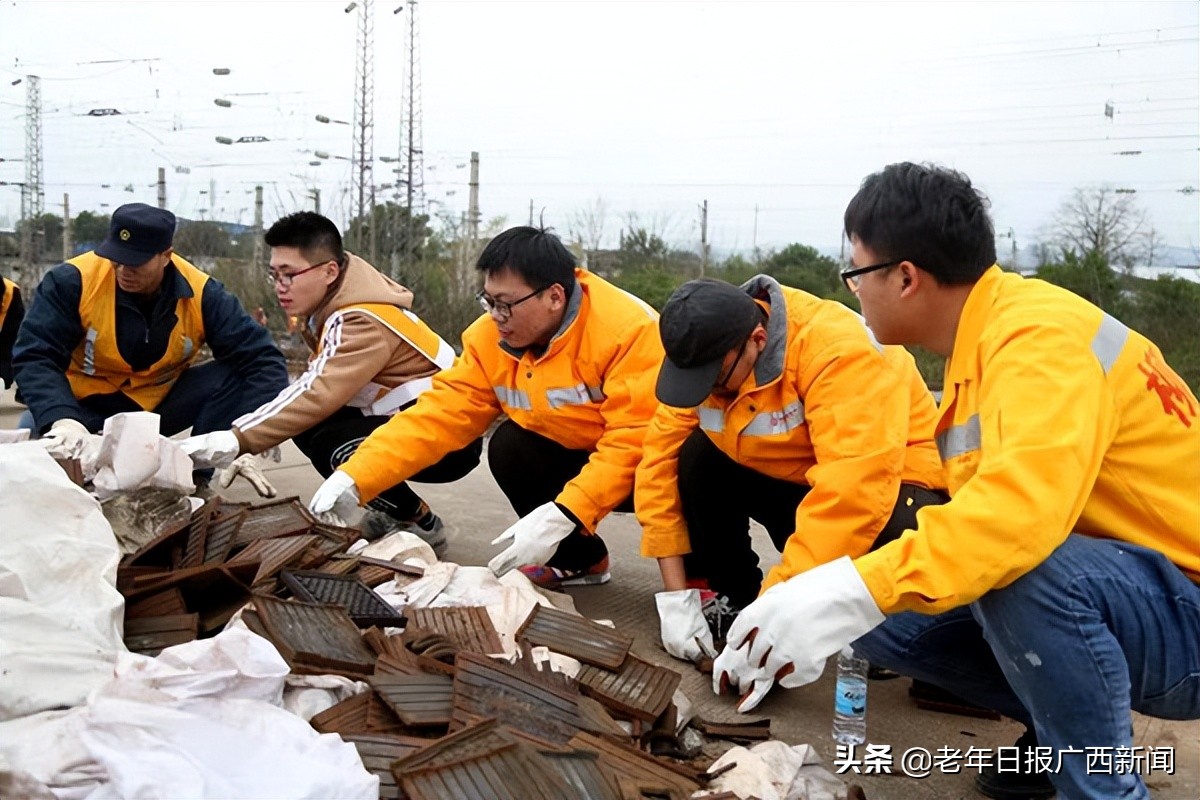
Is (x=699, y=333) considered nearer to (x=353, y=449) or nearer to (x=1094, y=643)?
(x=1094, y=643)

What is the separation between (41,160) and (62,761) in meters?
27.6

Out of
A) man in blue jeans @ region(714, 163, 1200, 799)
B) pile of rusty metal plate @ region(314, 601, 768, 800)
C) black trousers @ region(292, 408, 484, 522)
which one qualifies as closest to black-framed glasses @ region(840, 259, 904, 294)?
man in blue jeans @ region(714, 163, 1200, 799)

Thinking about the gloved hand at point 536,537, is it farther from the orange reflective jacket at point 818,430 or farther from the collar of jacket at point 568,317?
the collar of jacket at point 568,317

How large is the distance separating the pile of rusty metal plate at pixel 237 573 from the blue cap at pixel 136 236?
1.30 meters

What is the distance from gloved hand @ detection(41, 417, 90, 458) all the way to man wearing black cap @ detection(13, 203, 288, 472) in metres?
0.10

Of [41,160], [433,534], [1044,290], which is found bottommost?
[433,534]

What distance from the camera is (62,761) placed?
6.09 feet

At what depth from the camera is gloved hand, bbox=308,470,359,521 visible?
354 cm

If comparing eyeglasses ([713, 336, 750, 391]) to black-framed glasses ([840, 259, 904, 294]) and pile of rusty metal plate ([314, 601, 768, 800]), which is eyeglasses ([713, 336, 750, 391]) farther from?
pile of rusty metal plate ([314, 601, 768, 800])

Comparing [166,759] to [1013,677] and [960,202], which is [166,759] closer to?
[1013,677]

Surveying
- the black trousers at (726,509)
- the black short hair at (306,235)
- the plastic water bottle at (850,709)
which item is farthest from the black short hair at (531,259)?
the plastic water bottle at (850,709)

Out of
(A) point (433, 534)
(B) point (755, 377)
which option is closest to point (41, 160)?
(A) point (433, 534)

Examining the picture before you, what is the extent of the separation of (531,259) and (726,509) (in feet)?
3.34

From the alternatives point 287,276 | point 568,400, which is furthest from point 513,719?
point 287,276
